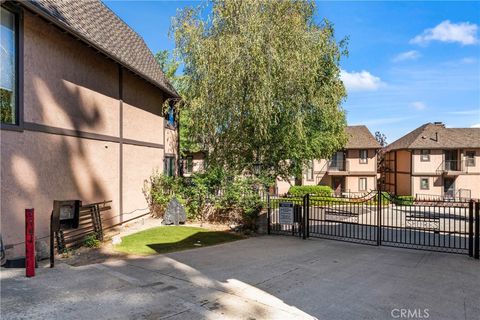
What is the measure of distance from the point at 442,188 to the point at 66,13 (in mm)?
33576

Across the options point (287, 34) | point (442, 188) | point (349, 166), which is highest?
point (287, 34)

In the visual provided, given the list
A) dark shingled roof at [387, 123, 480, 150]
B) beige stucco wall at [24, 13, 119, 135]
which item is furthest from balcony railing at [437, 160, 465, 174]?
beige stucco wall at [24, 13, 119, 135]

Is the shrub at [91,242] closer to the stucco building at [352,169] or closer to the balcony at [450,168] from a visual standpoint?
the stucco building at [352,169]

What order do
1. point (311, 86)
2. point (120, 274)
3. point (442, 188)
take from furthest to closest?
point (442, 188) → point (311, 86) → point (120, 274)

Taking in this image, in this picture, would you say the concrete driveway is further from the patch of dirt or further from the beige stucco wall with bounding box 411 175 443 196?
the beige stucco wall with bounding box 411 175 443 196

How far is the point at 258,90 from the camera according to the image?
1280cm

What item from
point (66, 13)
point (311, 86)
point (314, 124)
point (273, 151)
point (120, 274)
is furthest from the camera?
point (314, 124)

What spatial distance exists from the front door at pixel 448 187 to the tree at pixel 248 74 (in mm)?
22568

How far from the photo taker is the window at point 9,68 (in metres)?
7.00

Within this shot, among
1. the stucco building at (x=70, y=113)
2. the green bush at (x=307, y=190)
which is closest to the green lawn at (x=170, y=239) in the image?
the stucco building at (x=70, y=113)

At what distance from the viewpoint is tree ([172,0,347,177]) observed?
42.0ft

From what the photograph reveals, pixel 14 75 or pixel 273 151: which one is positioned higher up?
pixel 14 75

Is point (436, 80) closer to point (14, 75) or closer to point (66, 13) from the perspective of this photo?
point (66, 13)

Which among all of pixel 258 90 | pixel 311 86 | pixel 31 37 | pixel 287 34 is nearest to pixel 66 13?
pixel 31 37
